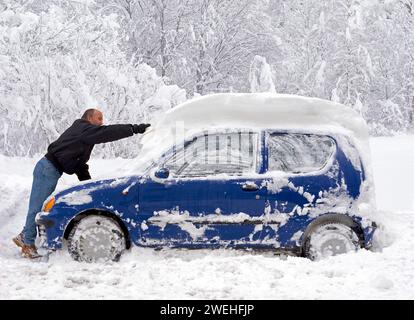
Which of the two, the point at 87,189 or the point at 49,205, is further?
the point at 49,205

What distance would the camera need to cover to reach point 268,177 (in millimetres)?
5988

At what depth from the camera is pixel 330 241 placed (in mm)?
5957

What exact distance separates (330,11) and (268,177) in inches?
699

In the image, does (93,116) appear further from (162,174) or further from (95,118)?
(162,174)

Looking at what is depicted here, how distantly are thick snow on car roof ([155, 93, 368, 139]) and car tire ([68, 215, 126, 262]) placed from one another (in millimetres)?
1279

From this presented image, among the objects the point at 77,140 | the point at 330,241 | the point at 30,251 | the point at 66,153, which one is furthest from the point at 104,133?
the point at 330,241

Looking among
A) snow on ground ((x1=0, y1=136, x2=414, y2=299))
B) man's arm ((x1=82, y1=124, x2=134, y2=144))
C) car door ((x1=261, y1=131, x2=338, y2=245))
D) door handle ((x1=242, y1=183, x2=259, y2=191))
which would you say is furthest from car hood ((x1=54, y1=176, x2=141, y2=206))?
car door ((x1=261, y1=131, x2=338, y2=245))

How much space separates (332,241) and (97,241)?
2341 millimetres

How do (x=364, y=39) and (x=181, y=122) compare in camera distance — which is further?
(x=364, y=39)

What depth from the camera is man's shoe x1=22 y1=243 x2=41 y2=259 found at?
21.9 feet

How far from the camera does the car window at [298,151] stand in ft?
20.0

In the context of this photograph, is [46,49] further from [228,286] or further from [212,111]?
[228,286]

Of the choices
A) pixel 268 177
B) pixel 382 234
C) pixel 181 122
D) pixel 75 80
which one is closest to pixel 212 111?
pixel 181 122

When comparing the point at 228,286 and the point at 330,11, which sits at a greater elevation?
the point at 330,11
